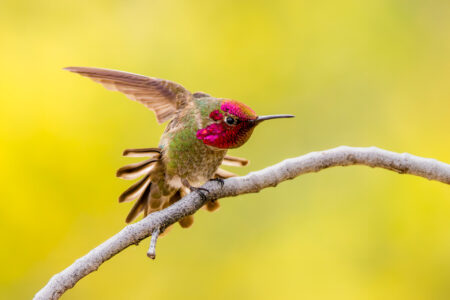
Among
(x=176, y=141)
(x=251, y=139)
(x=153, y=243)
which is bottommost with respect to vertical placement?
(x=251, y=139)

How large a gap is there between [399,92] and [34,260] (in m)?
4.51

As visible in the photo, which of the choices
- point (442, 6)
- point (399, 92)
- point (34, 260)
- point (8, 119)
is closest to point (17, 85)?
point (8, 119)

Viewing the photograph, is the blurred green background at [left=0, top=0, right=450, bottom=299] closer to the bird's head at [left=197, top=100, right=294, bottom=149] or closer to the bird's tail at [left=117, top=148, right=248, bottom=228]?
the bird's tail at [left=117, top=148, right=248, bottom=228]

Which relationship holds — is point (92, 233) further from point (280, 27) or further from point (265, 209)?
point (280, 27)

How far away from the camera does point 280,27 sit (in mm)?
7176

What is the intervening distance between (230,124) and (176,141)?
0.63m

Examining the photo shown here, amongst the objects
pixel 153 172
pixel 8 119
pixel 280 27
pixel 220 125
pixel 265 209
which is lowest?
pixel 265 209

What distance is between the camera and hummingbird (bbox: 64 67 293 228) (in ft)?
11.8

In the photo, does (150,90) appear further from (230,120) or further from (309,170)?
(309,170)

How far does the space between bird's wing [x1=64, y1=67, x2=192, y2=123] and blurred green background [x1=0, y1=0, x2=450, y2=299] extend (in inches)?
68.3

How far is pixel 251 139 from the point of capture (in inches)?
251

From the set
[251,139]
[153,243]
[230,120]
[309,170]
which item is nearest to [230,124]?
[230,120]

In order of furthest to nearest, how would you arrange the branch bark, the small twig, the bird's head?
the bird's head, the branch bark, the small twig

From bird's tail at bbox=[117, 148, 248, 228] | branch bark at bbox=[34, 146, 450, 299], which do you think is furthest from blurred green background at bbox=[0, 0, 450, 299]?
branch bark at bbox=[34, 146, 450, 299]
